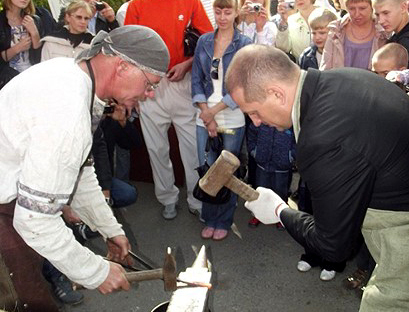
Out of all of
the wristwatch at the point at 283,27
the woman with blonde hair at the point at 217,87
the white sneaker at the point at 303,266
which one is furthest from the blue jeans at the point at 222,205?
the wristwatch at the point at 283,27

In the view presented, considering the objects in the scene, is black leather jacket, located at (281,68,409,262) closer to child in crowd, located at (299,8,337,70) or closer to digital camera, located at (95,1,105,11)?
child in crowd, located at (299,8,337,70)

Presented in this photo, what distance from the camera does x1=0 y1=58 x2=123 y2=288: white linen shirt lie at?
188 centimetres

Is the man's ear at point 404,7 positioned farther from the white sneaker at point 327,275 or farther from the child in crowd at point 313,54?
the white sneaker at point 327,275

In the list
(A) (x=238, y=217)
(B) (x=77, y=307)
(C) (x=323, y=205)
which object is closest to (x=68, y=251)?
(C) (x=323, y=205)

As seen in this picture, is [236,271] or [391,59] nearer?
[391,59]

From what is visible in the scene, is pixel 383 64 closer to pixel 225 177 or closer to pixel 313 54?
pixel 313 54

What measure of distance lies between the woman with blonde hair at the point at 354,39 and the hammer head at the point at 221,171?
1.86m

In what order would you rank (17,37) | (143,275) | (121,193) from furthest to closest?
(17,37) → (121,193) → (143,275)

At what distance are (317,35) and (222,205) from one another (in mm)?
1859

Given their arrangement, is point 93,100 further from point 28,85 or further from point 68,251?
point 68,251

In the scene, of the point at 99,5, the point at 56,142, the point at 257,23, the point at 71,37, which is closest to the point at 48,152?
the point at 56,142

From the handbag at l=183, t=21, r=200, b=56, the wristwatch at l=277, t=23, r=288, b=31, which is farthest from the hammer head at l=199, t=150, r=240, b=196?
the wristwatch at l=277, t=23, r=288, b=31

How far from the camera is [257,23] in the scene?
4980 millimetres

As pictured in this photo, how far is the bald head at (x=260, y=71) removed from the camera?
2.05m
